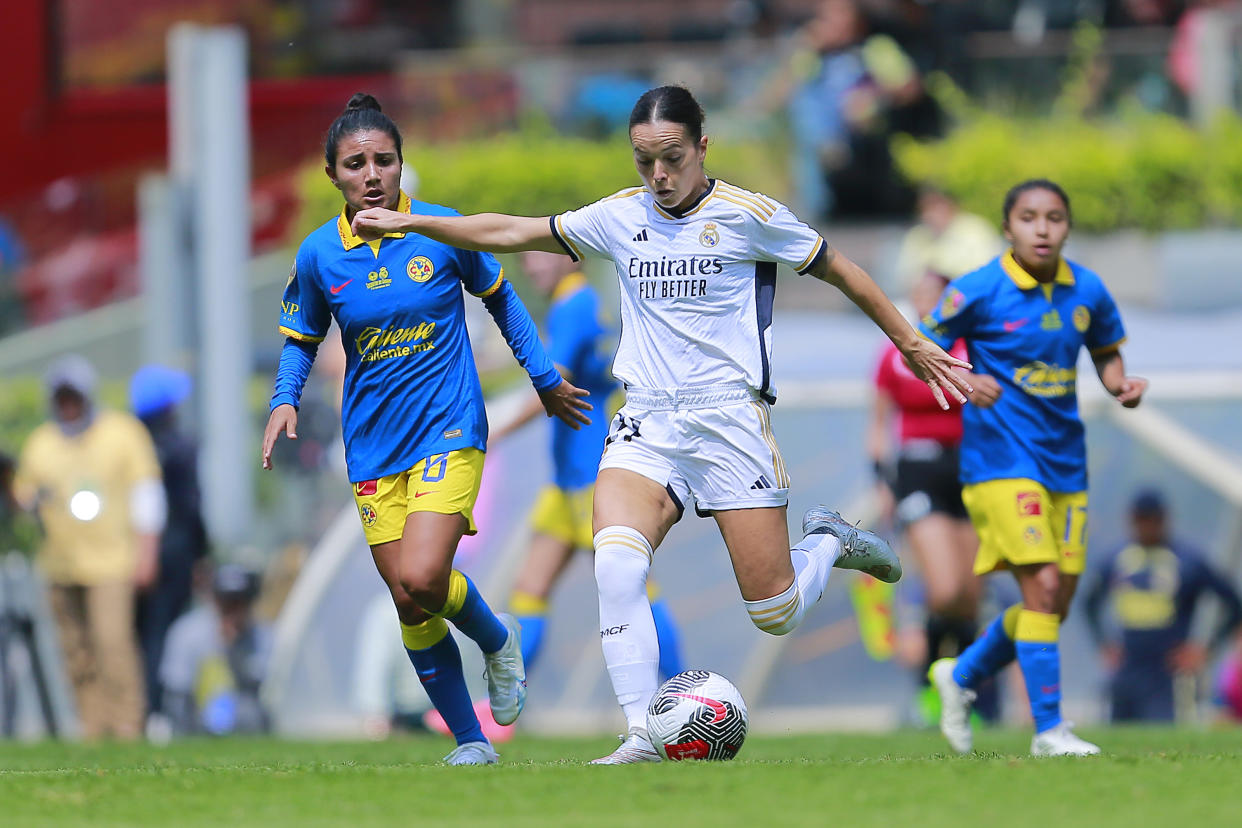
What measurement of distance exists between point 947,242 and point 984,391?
729 cm

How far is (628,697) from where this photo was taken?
6.87 metres

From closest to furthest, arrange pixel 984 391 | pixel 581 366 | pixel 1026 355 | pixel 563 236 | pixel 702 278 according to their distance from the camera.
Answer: pixel 702 278 → pixel 563 236 → pixel 984 391 → pixel 1026 355 → pixel 581 366

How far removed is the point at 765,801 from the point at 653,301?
206 centimetres

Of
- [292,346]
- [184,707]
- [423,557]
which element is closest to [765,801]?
[423,557]

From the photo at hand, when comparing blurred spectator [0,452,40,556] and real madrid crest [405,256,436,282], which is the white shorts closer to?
real madrid crest [405,256,436,282]

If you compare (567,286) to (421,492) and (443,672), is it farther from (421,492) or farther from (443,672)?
(421,492)

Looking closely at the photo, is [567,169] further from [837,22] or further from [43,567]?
[43,567]

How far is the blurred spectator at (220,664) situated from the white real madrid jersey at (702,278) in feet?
23.5

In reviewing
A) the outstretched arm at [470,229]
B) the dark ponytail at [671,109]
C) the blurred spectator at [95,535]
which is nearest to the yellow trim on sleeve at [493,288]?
the outstretched arm at [470,229]

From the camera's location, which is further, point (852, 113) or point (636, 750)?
point (852, 113)

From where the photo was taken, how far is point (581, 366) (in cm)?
1030

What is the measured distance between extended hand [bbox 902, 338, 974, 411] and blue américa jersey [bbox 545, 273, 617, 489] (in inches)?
133

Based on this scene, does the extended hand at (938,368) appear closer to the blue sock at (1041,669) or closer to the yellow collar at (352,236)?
the blue sock at (1041,669)

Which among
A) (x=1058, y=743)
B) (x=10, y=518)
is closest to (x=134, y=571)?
(x=10, y=518)
